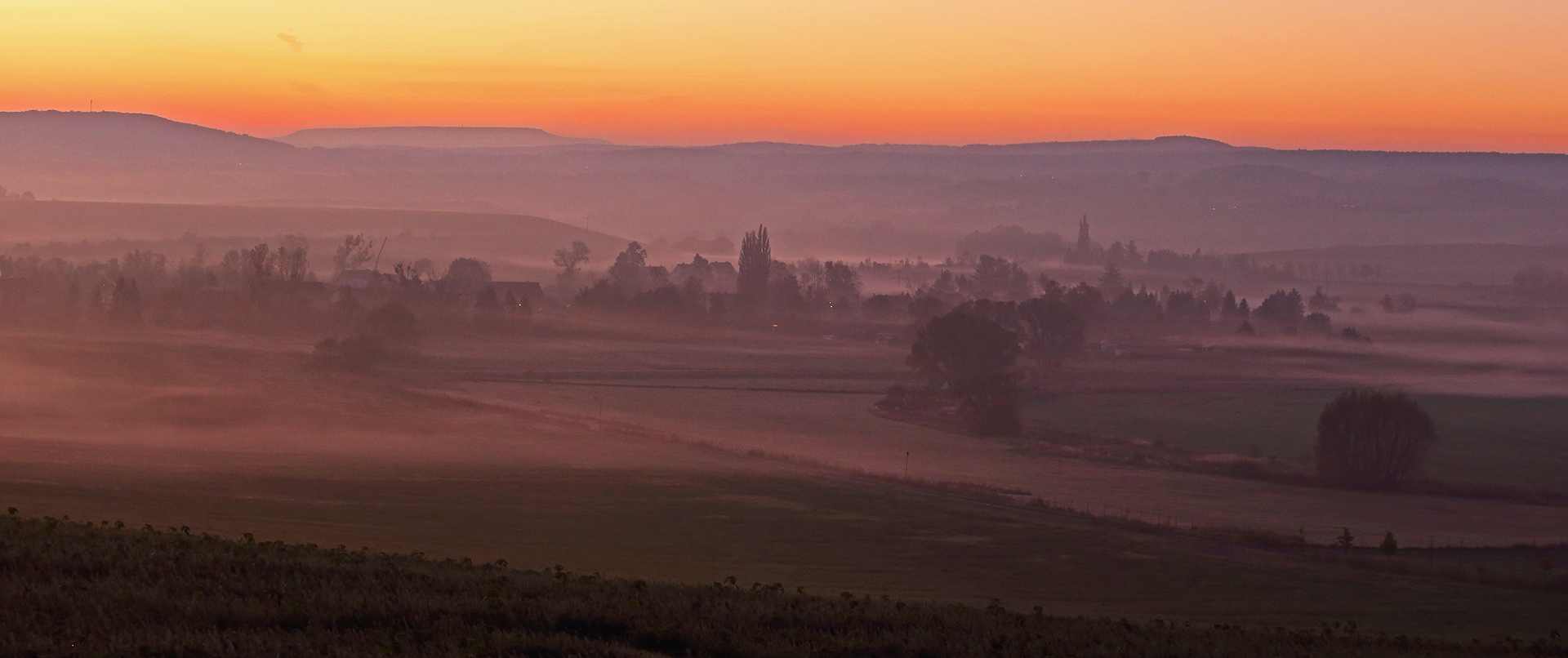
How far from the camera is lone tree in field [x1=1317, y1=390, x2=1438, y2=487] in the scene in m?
89.6

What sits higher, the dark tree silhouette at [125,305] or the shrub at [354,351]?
the dark tree silhouette at [125,305]

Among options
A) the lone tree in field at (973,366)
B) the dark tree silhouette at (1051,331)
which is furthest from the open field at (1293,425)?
the dark tree silhouette at (1051,331)

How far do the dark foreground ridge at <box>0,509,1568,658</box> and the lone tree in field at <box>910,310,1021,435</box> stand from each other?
80.7 meters

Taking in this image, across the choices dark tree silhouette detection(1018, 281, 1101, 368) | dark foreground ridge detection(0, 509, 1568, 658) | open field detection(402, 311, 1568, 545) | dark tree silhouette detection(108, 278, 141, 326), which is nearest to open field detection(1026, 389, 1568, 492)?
open field detection(402, 311, 1568, 545)

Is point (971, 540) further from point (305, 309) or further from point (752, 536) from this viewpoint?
point (305, 309)

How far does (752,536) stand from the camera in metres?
59.2

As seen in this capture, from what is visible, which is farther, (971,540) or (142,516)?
(971,540)

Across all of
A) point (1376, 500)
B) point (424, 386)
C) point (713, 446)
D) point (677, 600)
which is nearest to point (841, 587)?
point (677, 600)

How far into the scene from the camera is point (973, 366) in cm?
12288

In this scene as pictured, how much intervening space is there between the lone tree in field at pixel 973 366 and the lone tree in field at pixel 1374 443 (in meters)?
24.4

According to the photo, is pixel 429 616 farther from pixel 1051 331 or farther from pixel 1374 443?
pixel 1051 331

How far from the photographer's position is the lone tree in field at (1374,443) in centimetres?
8956

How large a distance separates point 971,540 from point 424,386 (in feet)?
234

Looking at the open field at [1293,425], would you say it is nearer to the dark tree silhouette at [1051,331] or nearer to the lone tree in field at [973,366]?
the lone tree in field at [973,366]
